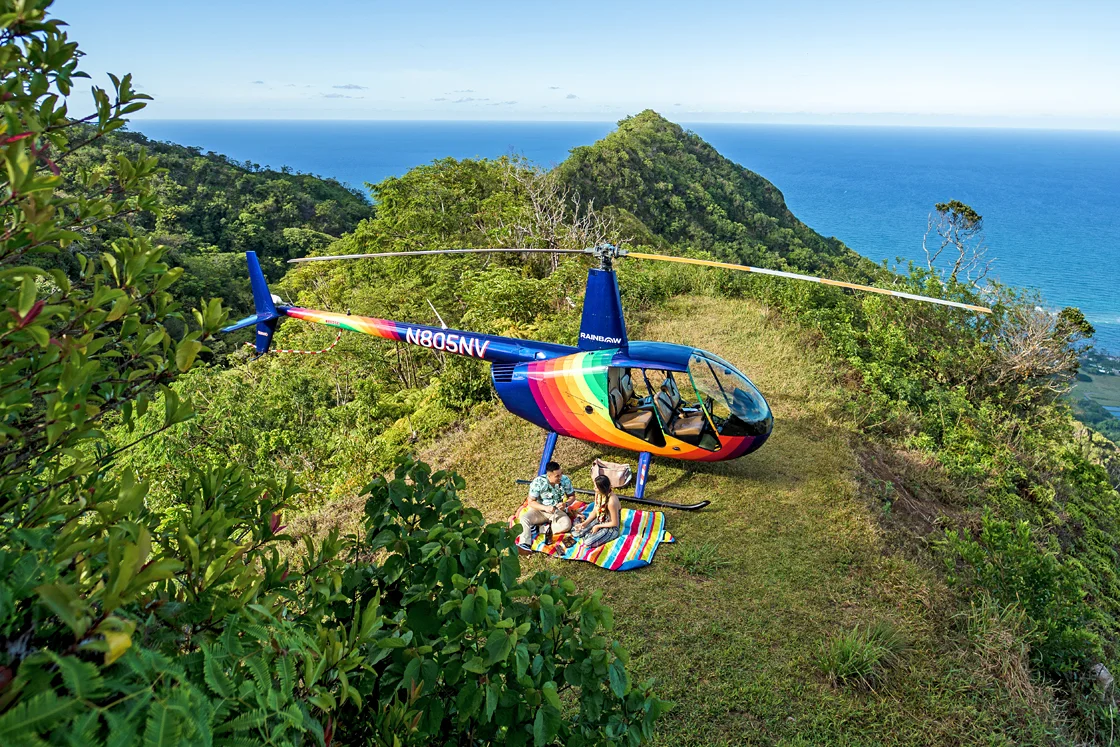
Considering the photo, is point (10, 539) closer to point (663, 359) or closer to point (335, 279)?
point (663, 359)

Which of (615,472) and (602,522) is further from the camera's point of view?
(615,472)

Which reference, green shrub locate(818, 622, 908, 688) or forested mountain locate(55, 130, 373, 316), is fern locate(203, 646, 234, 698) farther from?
forested mountain locate(55, 130, 373, 316)

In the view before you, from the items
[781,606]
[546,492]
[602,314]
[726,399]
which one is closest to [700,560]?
[781,606]

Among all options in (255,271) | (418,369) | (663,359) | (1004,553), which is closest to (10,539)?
(663,359)

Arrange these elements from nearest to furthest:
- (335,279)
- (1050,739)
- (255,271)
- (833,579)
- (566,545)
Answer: (1050,739) → (833,579) → (566,545) → (255,271) → (335,279)

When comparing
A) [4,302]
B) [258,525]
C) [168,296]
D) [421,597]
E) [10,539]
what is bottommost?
[421,597]

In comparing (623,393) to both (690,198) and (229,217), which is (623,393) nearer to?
(690,198)

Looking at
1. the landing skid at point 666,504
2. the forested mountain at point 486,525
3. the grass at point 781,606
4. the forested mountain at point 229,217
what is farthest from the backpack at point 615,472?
the forested mountain at point 229,217

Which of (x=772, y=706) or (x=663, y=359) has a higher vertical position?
(x=663, y=359)
